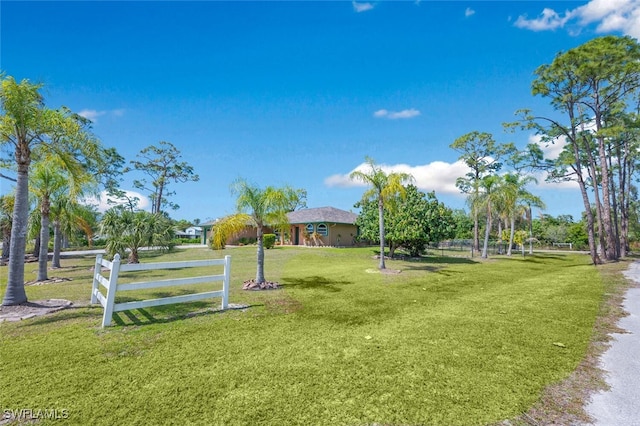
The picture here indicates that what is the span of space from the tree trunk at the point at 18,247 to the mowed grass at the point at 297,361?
1198mm

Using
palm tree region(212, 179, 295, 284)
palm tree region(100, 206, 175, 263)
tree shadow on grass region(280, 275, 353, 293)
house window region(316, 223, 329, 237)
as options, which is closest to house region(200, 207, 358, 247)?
house window region(316, 223, 329, 237)

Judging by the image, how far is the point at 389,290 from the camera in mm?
9602

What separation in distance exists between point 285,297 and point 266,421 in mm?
5546

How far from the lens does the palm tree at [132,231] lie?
49.5ft

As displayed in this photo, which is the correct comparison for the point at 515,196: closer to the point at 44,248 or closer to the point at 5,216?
the point at 44,248

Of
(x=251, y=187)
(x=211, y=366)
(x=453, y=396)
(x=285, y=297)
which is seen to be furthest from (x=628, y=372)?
(x=251, y=187)

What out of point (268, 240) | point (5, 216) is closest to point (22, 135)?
point (5, 216)

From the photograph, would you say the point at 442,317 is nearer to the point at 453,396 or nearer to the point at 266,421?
the point at 453,396

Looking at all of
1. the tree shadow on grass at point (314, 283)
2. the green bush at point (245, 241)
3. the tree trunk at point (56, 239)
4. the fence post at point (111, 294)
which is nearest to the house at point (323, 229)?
the green bush at point (245, 241)

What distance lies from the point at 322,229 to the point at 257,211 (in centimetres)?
2236

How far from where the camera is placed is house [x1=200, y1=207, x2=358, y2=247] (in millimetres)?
31700

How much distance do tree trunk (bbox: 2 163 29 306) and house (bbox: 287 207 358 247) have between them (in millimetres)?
24911

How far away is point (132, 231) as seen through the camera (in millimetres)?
15547

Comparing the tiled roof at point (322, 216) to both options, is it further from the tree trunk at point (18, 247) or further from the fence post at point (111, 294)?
the fence post at point (111, 294)
